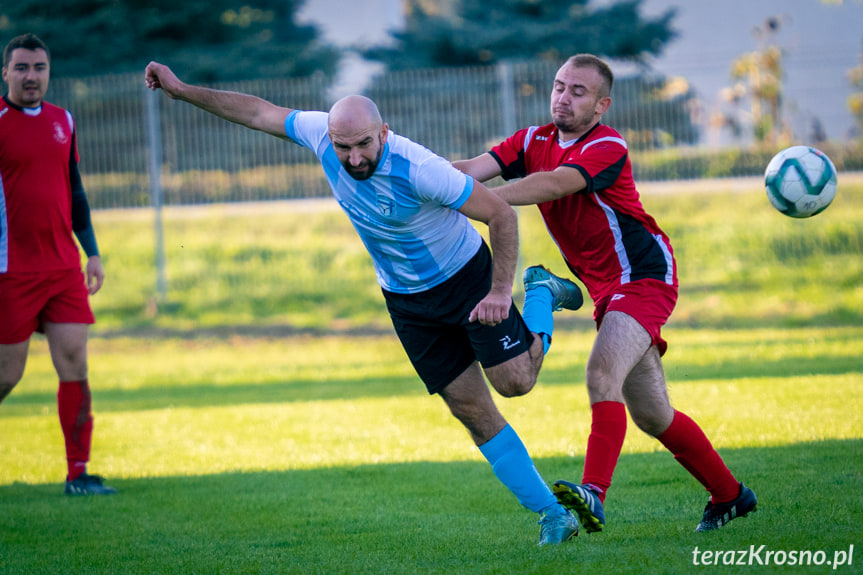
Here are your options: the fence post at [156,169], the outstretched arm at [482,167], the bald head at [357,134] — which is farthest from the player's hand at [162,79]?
the fence post at [156,169]

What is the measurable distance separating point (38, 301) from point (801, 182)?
498 centimetres

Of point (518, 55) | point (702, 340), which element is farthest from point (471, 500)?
point (518, 55)

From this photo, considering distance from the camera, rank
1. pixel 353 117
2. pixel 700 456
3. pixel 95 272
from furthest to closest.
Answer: pixel 95 272 → pixel 700 456 → pixel 353 117

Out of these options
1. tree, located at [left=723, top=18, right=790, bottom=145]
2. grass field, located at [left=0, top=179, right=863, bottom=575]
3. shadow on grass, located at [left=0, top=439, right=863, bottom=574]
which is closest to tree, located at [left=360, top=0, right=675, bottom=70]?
tree, located at [left=723, top=18, right=790, bottom=145]

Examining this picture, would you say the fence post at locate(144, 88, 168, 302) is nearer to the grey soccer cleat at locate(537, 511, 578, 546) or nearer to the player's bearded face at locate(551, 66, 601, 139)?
the player's bearded face at locate(551, 66, 601, 139)

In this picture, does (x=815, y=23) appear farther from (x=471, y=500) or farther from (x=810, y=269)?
(x=471, y=500)

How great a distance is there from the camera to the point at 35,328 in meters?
6.81

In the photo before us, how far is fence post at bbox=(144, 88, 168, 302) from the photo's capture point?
1734 centimetres

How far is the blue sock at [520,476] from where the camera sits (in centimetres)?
484

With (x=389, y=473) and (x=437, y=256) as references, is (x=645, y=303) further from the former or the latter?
(x=389, y=473)

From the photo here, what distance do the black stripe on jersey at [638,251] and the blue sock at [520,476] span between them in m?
1.04

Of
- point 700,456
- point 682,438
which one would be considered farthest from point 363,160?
point 700,456

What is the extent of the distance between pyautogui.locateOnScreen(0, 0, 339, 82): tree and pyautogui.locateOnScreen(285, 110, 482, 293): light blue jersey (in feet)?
67.3

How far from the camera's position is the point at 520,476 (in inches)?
190
